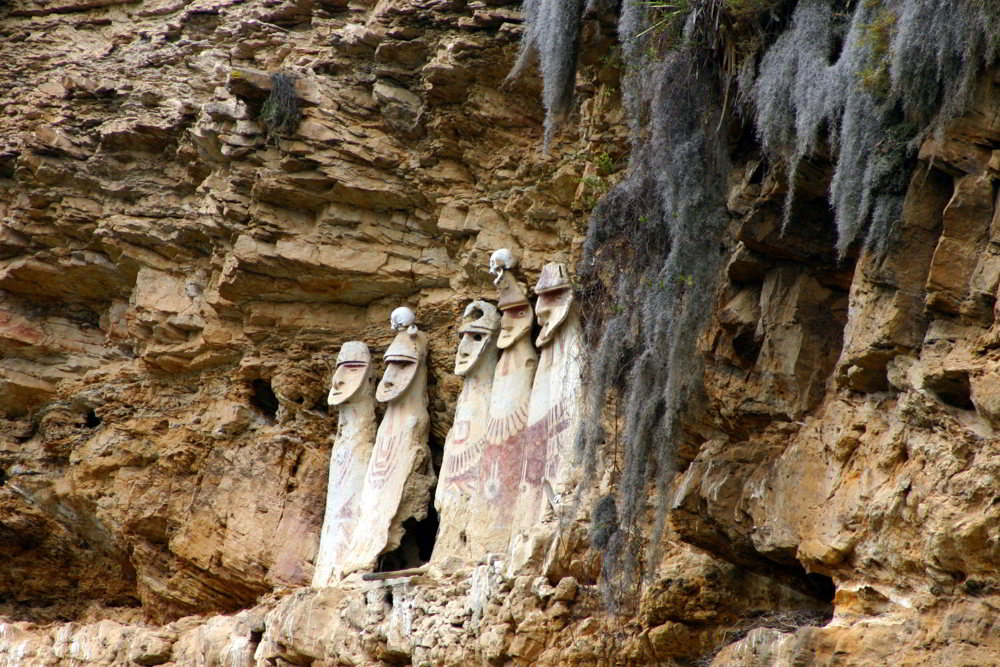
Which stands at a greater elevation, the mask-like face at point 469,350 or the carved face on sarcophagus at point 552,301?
the carved face on sarcophagus at point 552,301

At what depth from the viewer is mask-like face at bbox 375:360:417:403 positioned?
10.6 metres

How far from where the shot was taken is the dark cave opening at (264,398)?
1177cm

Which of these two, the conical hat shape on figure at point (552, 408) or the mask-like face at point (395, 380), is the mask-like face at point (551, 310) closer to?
the conical hat shape on figure at point (552, 408)

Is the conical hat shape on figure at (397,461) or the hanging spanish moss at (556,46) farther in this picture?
the conical hat shape on figure at (397,461)

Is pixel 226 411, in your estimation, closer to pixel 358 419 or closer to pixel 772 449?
pixel 358 419

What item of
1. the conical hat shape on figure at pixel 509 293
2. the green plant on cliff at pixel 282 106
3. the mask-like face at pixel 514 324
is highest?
the green plant on cliff at pixel 282 106

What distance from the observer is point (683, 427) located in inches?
283

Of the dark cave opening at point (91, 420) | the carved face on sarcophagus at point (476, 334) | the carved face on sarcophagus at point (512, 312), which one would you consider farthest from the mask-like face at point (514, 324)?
the dark cave opening at point (91, 420)

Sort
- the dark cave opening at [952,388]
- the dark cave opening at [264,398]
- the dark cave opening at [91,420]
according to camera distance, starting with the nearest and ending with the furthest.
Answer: the dark cave opening at [952,388], the dark cave opening at [264,398], the dark cave opening at [91,420]

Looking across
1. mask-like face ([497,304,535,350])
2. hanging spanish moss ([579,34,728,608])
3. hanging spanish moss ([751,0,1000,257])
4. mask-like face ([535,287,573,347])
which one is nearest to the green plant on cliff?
mask-like face ([497,304,535,350])

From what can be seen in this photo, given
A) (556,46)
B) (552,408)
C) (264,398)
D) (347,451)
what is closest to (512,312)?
(552,408)

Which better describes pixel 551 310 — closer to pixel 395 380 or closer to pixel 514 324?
pixel 514 324

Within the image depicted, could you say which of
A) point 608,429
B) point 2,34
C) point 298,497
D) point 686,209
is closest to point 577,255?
point 608,429

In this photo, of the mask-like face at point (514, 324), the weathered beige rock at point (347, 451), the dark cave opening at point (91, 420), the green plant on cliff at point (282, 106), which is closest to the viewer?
the mask-like face at point (514, 324)
